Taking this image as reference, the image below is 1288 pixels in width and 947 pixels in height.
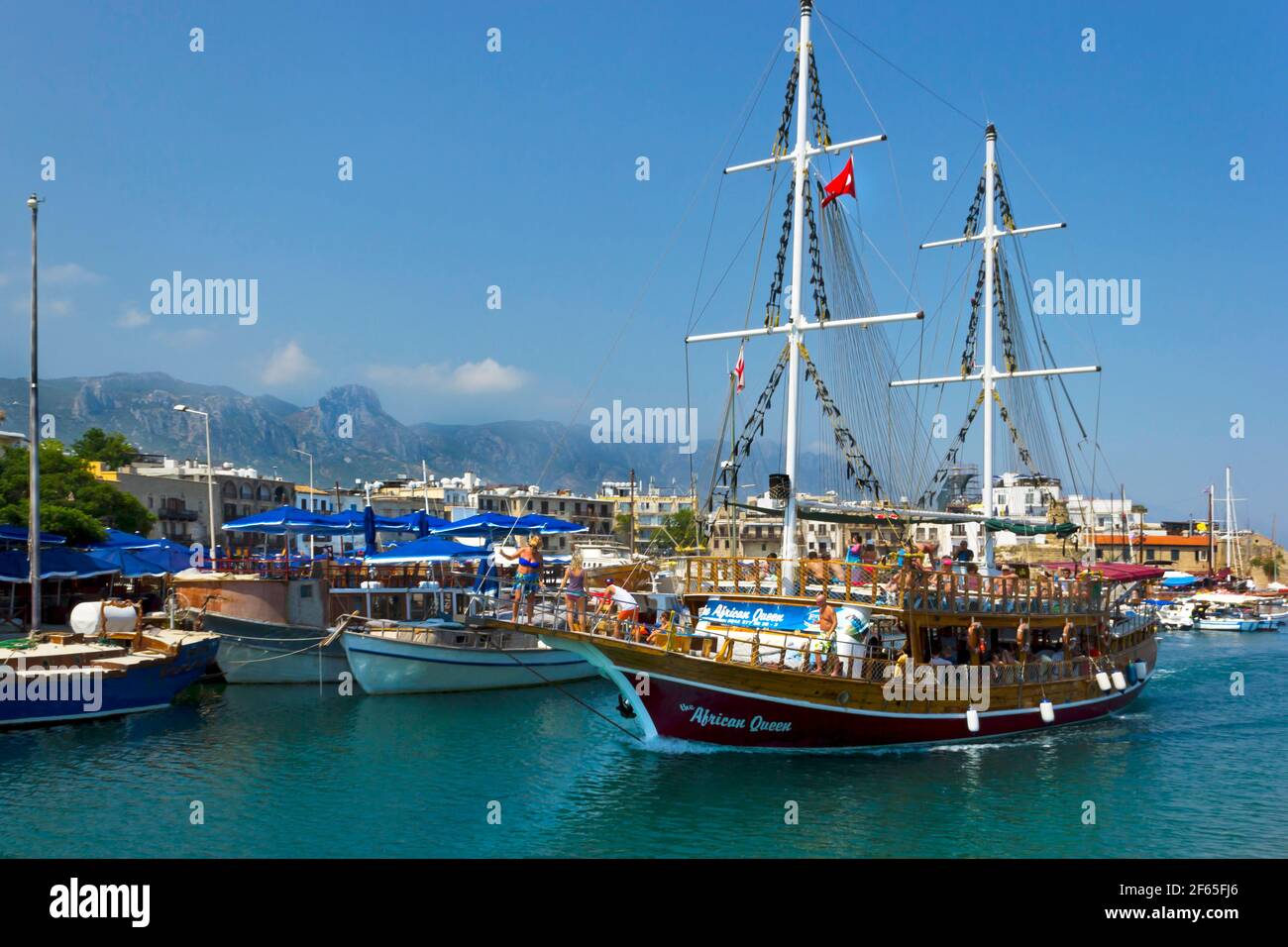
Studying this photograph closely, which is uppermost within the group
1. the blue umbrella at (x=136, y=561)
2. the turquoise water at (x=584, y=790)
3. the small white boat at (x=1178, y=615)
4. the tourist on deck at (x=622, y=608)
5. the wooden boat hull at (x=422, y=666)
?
the blue umbrella at (x=136, y=561)

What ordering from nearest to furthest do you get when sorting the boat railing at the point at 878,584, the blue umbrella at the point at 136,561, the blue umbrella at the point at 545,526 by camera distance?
the boat railing at the point at 878,584
the blue umbrella at the point at 545,526
the blue umbrella at the point at 136,561

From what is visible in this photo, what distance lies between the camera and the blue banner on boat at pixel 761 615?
24.3m

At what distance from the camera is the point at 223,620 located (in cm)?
3400

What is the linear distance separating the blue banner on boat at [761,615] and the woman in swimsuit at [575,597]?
3086 millimetres

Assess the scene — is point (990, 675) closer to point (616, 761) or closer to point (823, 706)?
point (823, 706)

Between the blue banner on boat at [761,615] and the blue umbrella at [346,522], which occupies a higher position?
the blue umbrella at [346,522]

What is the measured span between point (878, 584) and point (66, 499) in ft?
147

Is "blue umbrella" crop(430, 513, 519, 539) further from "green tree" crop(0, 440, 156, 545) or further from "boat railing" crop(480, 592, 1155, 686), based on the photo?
"boat railing" crop(480, 592, 1155, 686)

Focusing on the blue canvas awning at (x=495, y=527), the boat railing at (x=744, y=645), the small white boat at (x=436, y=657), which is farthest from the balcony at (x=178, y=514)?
the boat railing at (x=744, y=645)

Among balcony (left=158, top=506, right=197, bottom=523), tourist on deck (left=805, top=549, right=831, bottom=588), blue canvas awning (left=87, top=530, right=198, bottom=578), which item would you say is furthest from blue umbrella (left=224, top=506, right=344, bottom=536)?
balcony (left=158, top=506, right=197, bottom=523)

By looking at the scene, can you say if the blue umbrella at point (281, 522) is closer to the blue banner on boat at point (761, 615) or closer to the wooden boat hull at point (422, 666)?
the wooden boat hull at point (422, 666)

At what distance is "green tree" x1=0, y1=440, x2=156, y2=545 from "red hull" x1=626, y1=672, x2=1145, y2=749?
32.7 meters
